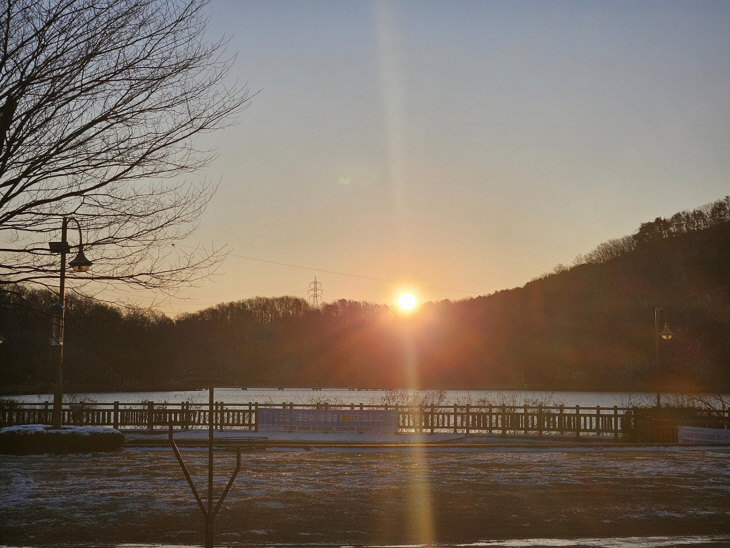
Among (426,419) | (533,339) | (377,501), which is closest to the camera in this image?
(377,501)

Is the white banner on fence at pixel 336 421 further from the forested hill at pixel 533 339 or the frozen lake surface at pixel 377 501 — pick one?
the forested hill at pixel 533 339

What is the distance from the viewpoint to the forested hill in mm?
142375

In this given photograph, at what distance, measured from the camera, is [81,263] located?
12.2 m

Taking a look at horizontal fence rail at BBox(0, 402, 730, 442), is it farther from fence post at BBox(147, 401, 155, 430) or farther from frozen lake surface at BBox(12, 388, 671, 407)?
frozen lake surface at BBox(12, 388, 671, 407)

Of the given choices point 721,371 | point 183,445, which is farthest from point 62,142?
point 721,371

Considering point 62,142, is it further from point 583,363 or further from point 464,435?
point 583,363

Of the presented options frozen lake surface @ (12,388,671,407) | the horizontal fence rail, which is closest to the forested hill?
frozen lake surface @ (12,388,671,407)

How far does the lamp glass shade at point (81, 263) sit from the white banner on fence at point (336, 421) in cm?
2215

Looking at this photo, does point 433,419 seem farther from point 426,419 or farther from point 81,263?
point 81,263

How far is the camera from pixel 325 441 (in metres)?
29.1

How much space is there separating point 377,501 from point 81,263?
23.3 ft

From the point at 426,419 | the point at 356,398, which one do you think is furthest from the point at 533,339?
the point at 426,419

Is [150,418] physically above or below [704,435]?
above

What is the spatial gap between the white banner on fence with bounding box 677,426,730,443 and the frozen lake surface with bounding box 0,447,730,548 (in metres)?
6.51
